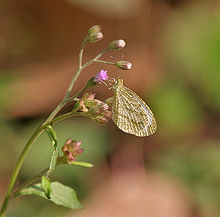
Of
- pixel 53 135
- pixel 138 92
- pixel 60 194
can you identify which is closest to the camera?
pixel 53 135

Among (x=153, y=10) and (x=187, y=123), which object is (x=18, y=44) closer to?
(x=153, y=10)

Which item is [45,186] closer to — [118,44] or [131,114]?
[131,114]

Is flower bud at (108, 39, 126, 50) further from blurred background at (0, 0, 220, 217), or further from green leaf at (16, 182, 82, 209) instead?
blurred background at (0, 0, 220, 217)

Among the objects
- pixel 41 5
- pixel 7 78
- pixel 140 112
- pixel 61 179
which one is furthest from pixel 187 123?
pixel 140 112

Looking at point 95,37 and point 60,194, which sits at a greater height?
point 95,37

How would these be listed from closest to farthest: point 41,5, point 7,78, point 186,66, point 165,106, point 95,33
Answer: point 95,33, point 7,78, point 165,106, point 186,66, point 41,5

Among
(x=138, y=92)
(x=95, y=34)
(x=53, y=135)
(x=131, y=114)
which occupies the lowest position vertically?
(x=53, y=135)

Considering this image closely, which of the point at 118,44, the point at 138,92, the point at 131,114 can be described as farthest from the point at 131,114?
the point at 138,92
